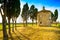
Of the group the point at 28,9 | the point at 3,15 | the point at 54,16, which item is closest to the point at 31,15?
the point at 28,9

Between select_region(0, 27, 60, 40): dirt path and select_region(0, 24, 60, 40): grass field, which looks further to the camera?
select_region(0, 24, 60, 40): grass field

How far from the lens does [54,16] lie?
4114 inches

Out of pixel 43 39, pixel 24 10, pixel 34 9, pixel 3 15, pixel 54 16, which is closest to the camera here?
pixel 3 15

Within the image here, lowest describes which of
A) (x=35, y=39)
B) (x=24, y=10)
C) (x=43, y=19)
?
(x=35, y=39)

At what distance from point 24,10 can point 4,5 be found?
2061 inches

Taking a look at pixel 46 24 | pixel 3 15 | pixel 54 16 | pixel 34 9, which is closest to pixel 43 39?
pixel 3 15

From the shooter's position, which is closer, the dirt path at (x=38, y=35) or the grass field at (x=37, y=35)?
the dirt path at (x=38, y=35)

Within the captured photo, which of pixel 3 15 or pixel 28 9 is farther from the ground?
pixel 28 9

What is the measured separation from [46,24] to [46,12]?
5.72 meters

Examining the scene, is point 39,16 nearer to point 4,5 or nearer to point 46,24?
point 46,24

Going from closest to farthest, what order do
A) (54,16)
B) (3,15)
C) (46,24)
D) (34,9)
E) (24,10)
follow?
1. (3,15)
2. (46,24)
3. (24,10)
4. (34,9)
5. (54,16)

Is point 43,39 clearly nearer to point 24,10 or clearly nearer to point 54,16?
point 24,10

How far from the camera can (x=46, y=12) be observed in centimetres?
6612

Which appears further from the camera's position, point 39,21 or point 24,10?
point 24,10
